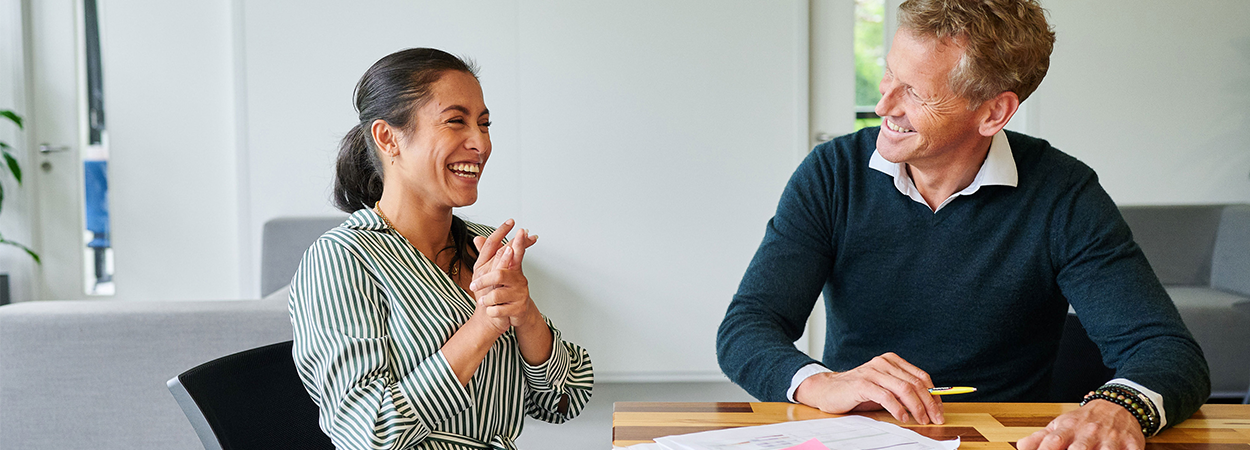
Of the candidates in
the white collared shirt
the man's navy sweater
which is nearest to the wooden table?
the man's navy sweater

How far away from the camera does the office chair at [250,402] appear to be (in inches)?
39.8

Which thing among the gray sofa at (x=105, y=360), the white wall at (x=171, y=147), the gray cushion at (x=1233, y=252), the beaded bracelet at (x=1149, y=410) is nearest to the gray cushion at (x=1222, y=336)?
the gray cushion at (x=1233, y=252)

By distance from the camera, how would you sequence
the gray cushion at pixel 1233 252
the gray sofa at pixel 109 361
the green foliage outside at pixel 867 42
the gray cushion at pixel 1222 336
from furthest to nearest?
the green foliage outside at pixel 867 42
the gray cushion at pixel 1233 252
the gray cushion at pixel 1222 336
the gray sofa at pixel 109 361

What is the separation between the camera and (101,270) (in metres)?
3.71

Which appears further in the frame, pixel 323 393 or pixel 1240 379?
pixel 1240 379

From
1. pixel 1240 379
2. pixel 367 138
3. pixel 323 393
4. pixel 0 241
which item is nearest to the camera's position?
pixel 323 393

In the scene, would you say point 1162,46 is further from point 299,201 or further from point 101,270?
point 101,270

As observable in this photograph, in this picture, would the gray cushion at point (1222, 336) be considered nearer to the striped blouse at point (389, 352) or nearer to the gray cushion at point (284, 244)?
the striped blouse at point (389, 352)

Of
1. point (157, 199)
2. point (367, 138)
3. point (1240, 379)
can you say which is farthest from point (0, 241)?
point (1240, 379)

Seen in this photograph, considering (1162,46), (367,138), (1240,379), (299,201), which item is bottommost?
(1240,379)

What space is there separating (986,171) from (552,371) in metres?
0.76

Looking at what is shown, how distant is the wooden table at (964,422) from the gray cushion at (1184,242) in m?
2.67

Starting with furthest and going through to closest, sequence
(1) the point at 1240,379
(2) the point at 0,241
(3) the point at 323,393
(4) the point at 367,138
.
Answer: (2) the point at 0,241 → (1) the point at 1240,379 → (4) the point at 367,138 → (3) the point at 323,393

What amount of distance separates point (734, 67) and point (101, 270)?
272 centimetres
